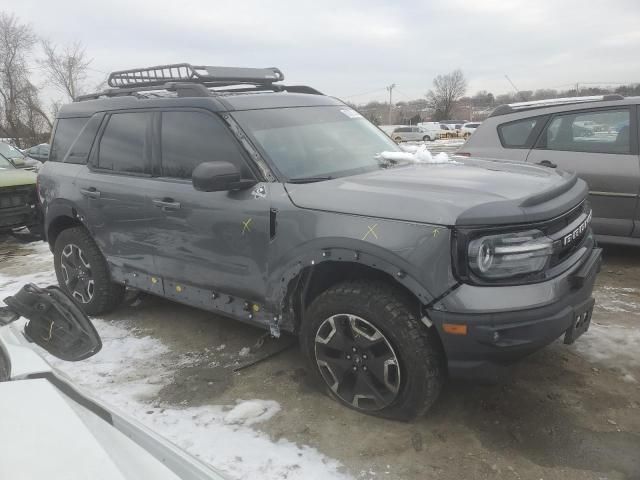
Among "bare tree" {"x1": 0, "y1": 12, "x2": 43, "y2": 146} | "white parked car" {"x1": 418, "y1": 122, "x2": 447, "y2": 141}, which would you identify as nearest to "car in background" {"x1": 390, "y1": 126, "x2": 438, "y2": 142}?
"white parked car" {"x1": 418, "y1": 122, "x2": 447, "y2": 141}

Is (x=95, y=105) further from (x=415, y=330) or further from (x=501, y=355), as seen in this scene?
(x=501, y=355)

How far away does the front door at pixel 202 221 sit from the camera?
320 centimetres

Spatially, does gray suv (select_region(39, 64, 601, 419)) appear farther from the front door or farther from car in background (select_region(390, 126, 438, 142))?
car in background (select_region(390, 126, 438, 142))

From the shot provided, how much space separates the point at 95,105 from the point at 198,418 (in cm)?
291

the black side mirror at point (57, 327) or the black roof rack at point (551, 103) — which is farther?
the black roof rack at point (551, 103)

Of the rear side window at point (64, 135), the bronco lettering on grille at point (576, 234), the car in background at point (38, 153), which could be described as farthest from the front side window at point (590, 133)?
the car in background at point (38, 153)

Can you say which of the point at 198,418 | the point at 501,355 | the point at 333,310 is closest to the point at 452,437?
the point at 501,355

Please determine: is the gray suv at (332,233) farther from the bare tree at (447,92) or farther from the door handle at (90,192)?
the bare tree at (447,92)

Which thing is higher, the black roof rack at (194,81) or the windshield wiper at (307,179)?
the black roof rack at (194,81)

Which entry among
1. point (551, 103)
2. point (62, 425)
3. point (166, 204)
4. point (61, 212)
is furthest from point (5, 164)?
point (62, 425)

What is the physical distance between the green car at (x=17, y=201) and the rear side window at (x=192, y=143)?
5518mm

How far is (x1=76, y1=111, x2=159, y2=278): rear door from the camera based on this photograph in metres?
3.94

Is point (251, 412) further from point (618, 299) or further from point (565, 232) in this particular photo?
point (618, 299)

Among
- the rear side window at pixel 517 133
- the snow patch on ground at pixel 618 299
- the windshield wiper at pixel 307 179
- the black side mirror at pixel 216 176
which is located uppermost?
the rear side window at pixel 517 133
